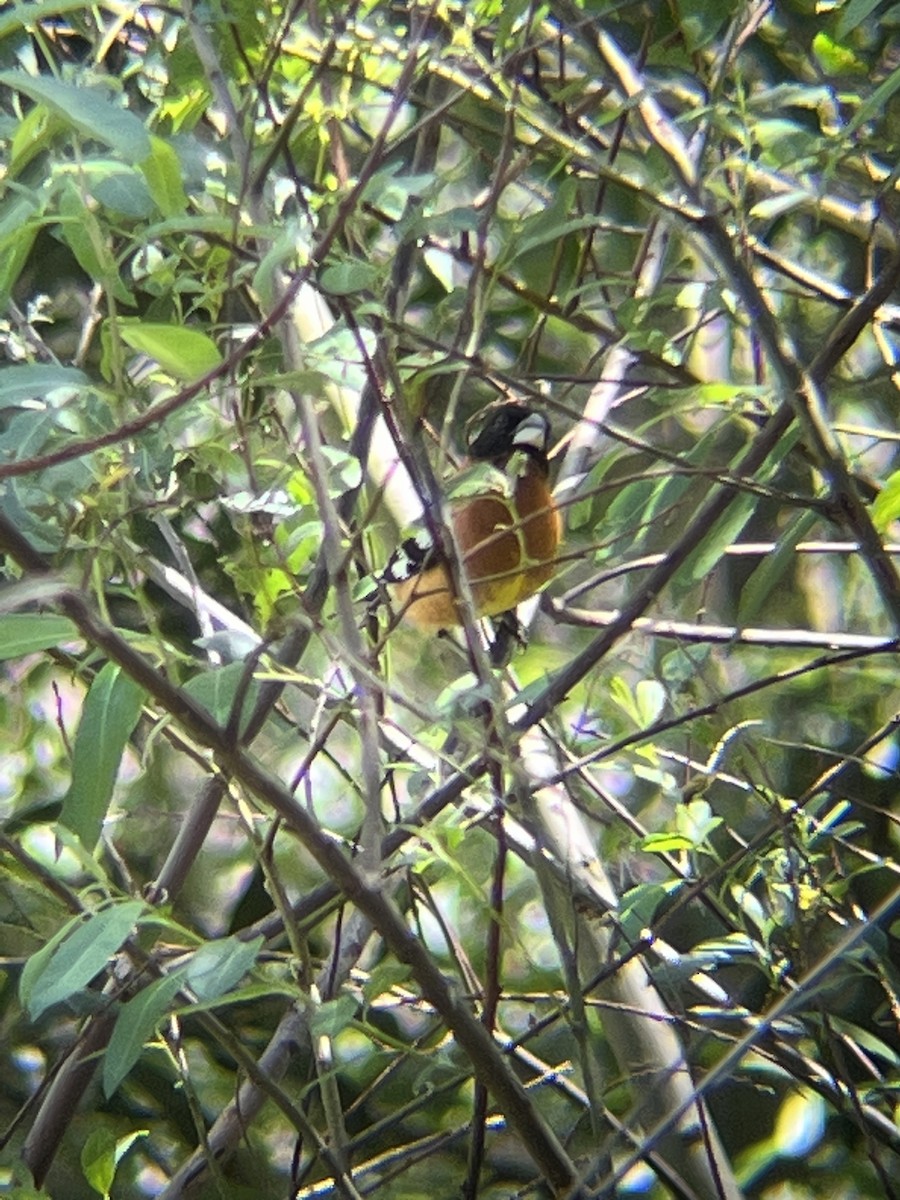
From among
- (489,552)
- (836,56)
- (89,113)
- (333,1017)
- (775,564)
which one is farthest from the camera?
(489,552)

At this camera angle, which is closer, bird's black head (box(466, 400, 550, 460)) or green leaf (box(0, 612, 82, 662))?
green leaf (box(0, 612, 82, 662))

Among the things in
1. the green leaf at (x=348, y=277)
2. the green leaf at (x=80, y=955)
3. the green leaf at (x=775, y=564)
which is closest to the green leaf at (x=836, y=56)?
the green leaf at (x=775, y=564)

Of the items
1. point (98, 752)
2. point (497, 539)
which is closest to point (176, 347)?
point (98, 752)

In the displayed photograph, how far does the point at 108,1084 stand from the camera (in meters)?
0.64

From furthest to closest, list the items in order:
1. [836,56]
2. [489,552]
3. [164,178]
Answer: [489,552]
[836,56]
[164,178]

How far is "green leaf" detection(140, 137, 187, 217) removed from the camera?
580 millimetres

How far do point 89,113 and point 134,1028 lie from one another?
40 centimetres

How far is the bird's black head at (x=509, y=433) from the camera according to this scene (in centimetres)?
165

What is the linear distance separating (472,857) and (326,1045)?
564mm

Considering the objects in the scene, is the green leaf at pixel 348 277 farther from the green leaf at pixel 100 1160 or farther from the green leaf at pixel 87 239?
the green leaf at pixel 100 1160

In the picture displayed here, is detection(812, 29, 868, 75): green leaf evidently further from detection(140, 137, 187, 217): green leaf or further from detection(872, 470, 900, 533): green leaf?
detection(140, 137, 187, 217): green leaf

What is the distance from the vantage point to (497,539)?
1.05 metres

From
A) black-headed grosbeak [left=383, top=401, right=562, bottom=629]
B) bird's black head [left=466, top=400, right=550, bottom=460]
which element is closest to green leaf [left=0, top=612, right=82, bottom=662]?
black-headed grosbeak [left=383, top=401, right=562, bottom=629]

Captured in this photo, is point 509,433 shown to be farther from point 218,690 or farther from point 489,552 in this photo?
point 218,690
